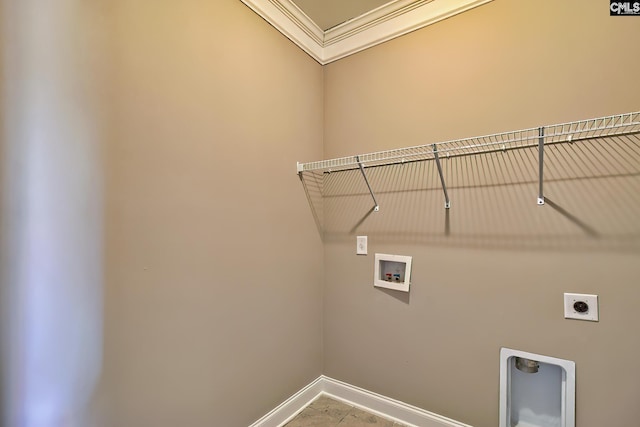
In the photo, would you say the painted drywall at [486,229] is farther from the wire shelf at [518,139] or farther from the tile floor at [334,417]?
the tile floor at [334,417]

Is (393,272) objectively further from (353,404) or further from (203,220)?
(203,220)

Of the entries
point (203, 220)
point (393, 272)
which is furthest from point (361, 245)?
point (203, 220)

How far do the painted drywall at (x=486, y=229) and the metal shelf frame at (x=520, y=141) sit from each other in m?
0.04

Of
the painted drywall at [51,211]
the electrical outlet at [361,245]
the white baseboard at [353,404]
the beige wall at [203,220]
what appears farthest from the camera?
the electrical outlet at [361,245]

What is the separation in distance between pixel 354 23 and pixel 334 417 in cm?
252

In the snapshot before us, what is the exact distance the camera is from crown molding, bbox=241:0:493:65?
1639 millimetres

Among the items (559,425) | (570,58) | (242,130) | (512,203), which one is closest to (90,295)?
(242,130)

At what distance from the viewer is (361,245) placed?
191cm

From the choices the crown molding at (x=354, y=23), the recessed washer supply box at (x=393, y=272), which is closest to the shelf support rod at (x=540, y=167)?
the recessed washer supply box at (x=393, y=272)

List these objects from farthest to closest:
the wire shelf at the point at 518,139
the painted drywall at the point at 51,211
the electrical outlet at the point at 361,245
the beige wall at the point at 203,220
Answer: the electrical outlet at the point at 361,245
the wire shelf at the point at 518,139
the beige wall at the point at 203,220
the painted drywall at the point at 51,211

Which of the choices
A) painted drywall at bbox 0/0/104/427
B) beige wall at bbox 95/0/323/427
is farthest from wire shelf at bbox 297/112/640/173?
painted drywall at bbox 0/0/104/427

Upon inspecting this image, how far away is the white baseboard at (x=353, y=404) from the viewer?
1630 millimetres

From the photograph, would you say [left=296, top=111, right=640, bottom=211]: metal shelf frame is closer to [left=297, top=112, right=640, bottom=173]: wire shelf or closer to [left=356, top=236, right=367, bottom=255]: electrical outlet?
[left=297, top=112, right=640, bottom=173]: wire shelf

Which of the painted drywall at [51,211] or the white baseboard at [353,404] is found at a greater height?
the painted drywall at [51,211]
